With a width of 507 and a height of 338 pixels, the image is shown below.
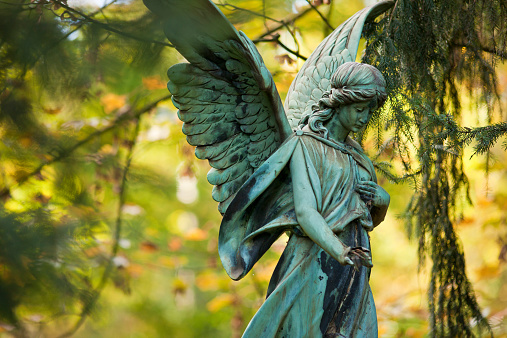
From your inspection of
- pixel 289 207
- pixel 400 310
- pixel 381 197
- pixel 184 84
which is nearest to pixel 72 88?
pixel 184 84

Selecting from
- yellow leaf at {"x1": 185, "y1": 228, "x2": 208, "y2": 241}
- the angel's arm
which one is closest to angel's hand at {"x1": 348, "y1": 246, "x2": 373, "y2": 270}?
the angel's arm

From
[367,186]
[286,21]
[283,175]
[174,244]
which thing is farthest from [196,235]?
[367,186]

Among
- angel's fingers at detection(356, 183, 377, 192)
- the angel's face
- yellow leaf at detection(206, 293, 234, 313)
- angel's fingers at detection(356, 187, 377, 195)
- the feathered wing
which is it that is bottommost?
angel's fingers at detection(356, 187, 377, 195)

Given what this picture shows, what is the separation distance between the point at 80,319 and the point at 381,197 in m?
1.46

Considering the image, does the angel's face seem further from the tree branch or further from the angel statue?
the tree branch

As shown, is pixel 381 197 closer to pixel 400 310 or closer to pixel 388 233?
pixel 400 310

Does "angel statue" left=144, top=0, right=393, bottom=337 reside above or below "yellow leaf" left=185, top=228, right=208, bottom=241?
below

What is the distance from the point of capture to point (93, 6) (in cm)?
290

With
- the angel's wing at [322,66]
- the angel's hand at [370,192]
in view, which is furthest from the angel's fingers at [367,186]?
the angel's wing at [322,66]

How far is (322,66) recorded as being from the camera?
3445 millimetres

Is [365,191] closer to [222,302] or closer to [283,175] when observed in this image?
[283,175]

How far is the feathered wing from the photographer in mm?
2621

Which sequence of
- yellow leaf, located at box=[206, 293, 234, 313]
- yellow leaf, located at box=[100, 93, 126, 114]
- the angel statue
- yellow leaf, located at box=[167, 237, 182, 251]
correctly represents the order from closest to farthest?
the angel statue < yellow leaf, located at box=[100, 93, 126, 114] < yellow leaf, located at box=[206, 293, 234, 313] < yellow leaf, located at box=[167, 237, 182, 251]

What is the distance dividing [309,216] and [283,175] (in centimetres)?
33
